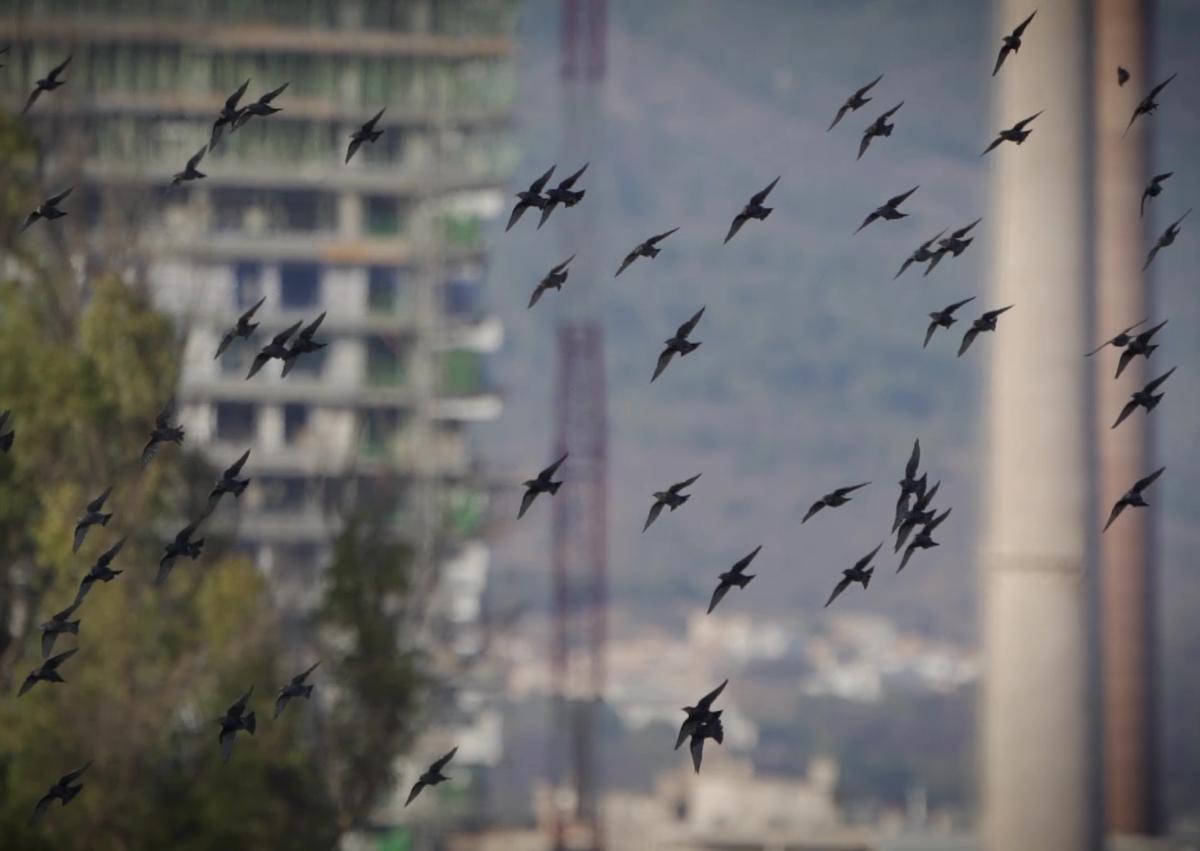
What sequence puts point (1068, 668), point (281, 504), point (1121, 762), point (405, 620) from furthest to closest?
A: point (281, 504), point (1121, 762), point (405, 620), point (1068, 668)

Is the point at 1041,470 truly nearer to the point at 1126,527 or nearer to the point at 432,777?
the point at 432,777

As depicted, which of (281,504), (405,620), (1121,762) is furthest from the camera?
(281,504)

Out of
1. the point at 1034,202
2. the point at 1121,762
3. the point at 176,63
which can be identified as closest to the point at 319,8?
the point at 176,63

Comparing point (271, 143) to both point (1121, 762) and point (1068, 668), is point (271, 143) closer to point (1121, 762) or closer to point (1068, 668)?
point (1121, 762)

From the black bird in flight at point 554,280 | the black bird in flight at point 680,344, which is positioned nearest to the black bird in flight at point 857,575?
the black bird in flight at point 680,344

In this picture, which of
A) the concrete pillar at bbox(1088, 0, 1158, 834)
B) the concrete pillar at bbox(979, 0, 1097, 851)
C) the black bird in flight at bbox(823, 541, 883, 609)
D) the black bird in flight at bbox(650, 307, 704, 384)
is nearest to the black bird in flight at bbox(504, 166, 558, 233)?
the black bird in flight at bbox(650, 307, 704, 384)

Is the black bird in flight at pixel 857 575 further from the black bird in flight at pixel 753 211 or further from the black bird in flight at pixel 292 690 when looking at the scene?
the black bird in flight at pixel 292 690
